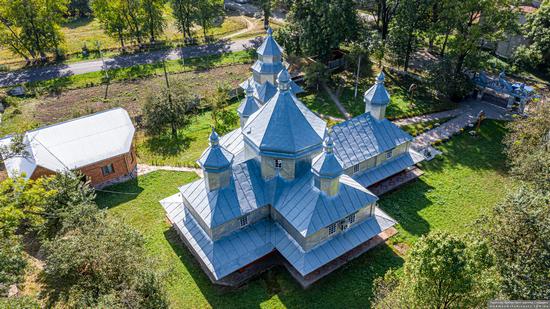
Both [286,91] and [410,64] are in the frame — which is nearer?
[286,91]

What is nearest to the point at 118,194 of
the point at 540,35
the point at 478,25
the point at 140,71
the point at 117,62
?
→ the point at 140,71

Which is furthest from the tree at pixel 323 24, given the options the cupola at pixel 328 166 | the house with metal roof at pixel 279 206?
the cupola at pixel 328 166

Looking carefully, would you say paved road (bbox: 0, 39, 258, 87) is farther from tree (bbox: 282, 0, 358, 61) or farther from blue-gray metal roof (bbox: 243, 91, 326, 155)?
blue-gray metal roof (bbox: 243, 91, 326, 155)

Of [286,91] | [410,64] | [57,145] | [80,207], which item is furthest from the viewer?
[410,64]

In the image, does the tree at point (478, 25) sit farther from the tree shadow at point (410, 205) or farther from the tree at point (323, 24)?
the tree shadow at point (410, 205)

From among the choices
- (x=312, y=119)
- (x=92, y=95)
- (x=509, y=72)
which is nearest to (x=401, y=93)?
(x=509, y=72)

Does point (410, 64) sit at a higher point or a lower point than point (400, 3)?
lower

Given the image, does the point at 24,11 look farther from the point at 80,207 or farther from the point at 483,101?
the point at 483,101

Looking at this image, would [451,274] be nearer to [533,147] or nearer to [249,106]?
[533,147]
